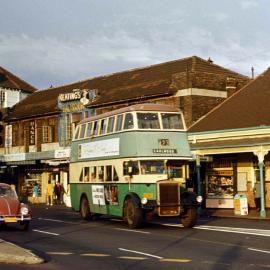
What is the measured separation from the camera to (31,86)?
60.4 m

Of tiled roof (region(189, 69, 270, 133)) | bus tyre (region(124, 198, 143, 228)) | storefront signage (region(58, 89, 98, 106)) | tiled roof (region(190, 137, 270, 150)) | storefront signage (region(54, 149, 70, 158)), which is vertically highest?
storefront signage (region(58, 89, 98, 106))

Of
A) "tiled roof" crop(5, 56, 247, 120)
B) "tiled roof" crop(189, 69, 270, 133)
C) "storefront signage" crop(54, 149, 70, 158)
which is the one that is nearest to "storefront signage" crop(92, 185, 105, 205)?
"tiled roof" crop(189, 69, 270, 133)

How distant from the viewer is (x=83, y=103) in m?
42.8

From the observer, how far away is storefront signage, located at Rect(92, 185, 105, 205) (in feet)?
80.7

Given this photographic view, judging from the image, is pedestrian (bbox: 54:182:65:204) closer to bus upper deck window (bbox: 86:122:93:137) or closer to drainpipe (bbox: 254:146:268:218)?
bus upper deck window (bbox: 86:122:93:137)

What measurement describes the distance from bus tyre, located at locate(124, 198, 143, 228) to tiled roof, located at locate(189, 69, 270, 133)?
9725 millimetres

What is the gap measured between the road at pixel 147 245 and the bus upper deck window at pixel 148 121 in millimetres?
3829

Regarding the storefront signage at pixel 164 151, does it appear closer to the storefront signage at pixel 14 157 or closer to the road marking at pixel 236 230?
the road marking at pixel 236 230

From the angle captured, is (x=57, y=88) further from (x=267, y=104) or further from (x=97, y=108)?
(x=267, y=104)

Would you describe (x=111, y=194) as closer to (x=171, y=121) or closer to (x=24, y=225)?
(x=171, y=121)

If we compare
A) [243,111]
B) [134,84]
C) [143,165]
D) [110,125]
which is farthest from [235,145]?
[134,84]

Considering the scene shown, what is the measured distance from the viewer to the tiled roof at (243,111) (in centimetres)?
3009

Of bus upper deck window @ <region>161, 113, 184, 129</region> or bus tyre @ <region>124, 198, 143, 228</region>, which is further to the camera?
bus upper deck window @ <region>161, 113, 184, 129</region>

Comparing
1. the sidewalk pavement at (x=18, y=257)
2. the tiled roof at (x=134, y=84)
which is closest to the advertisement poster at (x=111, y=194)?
the sidewalk pavement at (x=18, y=257)
